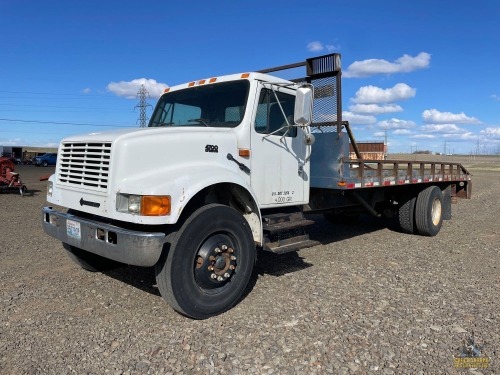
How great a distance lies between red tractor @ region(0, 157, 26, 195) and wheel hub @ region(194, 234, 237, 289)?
13.5 meters

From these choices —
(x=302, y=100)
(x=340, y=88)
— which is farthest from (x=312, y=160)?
(x=302, y=100)

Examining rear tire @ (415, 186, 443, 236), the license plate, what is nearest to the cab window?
the license plate

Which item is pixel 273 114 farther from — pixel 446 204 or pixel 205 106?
pixel 446 204

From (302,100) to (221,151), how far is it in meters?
1.01

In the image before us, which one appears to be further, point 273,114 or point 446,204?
point 446,204

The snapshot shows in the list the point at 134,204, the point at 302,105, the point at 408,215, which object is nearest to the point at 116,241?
the point at 134,204

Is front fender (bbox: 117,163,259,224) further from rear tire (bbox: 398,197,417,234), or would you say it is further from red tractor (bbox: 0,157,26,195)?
red tractor (bbox: 0,157,26,195)

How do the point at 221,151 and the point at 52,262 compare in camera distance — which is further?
the point at 52,262

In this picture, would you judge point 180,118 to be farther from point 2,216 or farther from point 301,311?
point 2,216

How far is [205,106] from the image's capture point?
4.97 meters

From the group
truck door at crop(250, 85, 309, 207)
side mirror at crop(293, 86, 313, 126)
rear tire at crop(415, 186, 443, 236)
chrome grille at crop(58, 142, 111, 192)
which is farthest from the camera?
rear tire at crop(415, 186, 443, 236)

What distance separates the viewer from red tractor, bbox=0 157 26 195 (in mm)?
15008

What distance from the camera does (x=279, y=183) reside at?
496 cm

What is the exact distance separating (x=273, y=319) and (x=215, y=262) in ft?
2.54
